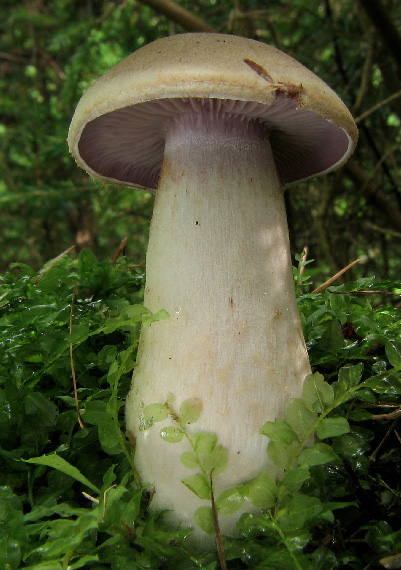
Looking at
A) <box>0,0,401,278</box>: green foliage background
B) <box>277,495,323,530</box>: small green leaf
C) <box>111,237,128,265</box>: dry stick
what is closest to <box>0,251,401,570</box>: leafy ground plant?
<box>277,495,323,530</box>: small green leaf

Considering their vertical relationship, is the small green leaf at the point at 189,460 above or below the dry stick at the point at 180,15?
below

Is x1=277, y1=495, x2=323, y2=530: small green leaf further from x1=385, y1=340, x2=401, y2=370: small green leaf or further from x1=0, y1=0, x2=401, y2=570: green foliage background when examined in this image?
x1=385, y1=340, x2=401, y2=370: small green leaf

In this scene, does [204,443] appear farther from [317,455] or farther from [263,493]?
[317,455]

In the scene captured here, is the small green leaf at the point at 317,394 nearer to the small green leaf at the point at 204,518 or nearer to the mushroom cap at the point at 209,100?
the small green leaf at the point at 204,518

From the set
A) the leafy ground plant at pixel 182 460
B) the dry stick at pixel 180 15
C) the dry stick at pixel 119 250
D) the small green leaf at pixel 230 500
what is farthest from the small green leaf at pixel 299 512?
the dry stick at pixel 180 15

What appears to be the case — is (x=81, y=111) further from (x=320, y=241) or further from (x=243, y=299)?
(x=320, y=241)
